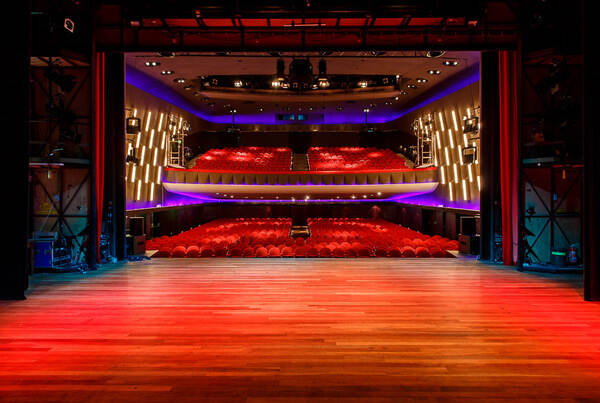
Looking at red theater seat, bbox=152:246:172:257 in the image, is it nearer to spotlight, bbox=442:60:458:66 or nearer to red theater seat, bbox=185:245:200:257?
red theater seat, bbox=185:245:200:257

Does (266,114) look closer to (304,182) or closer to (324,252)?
(304,182)

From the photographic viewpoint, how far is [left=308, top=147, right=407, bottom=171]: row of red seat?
2103 cm

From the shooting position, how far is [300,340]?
3.93 meters

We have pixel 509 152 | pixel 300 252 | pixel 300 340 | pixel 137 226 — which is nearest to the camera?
pixel 300 340

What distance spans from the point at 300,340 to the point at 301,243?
764cm

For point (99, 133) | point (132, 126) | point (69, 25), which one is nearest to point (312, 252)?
point (99, 133)

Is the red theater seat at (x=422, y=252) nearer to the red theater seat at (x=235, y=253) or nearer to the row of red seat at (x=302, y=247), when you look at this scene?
the row of red seat at (x=302, y=247)

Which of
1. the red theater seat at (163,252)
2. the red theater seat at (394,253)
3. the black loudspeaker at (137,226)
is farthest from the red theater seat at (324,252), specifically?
the black loudspeaker at (137,226)

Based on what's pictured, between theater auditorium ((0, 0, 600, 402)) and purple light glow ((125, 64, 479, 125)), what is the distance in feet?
0.44

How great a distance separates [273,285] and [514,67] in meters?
6.73

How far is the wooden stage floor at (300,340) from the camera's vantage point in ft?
9.76

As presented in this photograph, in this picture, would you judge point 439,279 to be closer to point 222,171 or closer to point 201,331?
point 201,331

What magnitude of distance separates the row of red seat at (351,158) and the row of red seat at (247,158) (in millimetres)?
1622

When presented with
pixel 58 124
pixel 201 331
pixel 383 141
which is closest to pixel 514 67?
pixel 201 331
